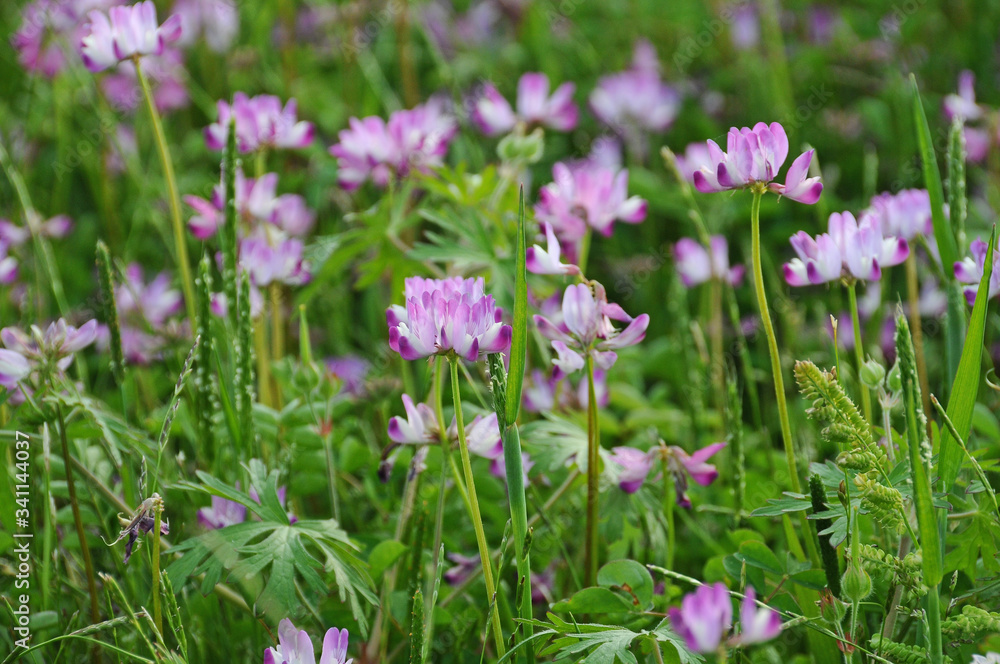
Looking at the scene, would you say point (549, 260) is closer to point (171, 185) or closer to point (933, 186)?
point (933, 186)

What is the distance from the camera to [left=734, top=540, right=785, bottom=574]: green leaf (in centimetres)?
126

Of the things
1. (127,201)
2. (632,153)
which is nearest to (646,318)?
(632,153)

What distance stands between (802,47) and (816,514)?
3.26m

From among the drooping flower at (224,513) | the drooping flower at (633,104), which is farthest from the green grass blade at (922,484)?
the drooping flower at (633,104)

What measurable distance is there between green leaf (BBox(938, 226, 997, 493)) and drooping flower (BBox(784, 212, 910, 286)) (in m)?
0.17

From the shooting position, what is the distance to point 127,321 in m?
2.53

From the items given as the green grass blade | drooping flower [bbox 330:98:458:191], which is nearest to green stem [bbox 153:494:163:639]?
the green grass blade

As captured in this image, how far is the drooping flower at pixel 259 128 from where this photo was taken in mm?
1925

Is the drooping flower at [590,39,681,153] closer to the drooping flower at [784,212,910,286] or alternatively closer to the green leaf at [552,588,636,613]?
the drooping flower at [784,212,910,286]

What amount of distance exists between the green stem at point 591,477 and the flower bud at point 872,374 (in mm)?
379

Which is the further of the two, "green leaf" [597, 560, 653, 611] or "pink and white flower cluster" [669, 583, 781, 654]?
"green leaf" [597, 560, 653, 611]

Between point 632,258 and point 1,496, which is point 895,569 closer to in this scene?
point 1,496

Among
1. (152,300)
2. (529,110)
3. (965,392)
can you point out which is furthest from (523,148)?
(152,300)

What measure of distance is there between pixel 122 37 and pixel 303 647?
1.30m
